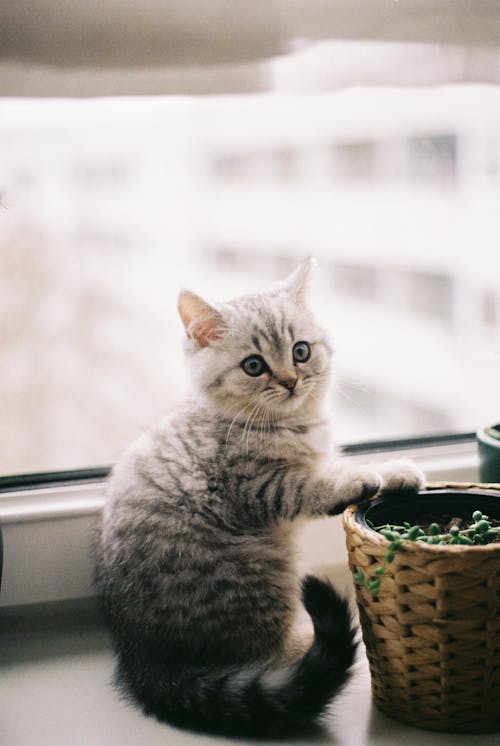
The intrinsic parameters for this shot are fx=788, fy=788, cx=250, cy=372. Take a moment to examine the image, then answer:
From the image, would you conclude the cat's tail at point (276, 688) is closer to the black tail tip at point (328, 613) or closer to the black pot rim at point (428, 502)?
the black tail tip at point (328, 613)

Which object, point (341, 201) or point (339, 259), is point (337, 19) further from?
point (339, 259)

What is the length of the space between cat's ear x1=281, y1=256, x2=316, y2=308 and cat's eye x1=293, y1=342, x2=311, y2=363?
0.29ft

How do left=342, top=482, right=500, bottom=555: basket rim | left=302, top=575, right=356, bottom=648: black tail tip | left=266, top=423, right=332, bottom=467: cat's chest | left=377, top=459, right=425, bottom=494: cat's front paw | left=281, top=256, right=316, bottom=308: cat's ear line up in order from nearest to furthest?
left=342, top=482, right=500, bottom=555: basket rim → left=302, top=575, right=356, bottom=648: black tail tip → left=377, top=459, right=425, bottom=494: cat's front paw → left=266, top=423, right=332, bottom=467: cat's chest → left=281, top=256, right=316, bottom=308: cat's ear

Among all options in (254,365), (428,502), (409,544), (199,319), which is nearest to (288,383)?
(254,365)

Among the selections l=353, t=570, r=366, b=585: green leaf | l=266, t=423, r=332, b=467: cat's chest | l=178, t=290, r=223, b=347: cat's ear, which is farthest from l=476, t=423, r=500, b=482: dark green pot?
l=178, t=290, r=223, b=347: cat's ear

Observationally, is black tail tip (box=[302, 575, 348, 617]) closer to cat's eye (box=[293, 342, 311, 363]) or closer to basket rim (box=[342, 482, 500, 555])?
basket rim (box=[342, 482, 500, 555])

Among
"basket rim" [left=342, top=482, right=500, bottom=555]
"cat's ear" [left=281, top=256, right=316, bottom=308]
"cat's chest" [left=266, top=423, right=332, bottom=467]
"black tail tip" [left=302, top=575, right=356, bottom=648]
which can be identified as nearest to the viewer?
"basket rim" [left=342, top=482, right=500, bottom=555]

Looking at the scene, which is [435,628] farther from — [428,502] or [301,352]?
[301,352]

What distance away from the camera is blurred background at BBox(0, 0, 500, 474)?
1306 mm

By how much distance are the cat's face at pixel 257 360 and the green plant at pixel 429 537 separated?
0.92 ft

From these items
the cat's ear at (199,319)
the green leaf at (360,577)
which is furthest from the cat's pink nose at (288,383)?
the green leaf at (360,577)

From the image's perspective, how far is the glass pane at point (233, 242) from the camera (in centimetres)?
142

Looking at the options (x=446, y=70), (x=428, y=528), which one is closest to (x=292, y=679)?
(x=428, y=528)

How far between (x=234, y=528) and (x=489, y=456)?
426 millimetres
